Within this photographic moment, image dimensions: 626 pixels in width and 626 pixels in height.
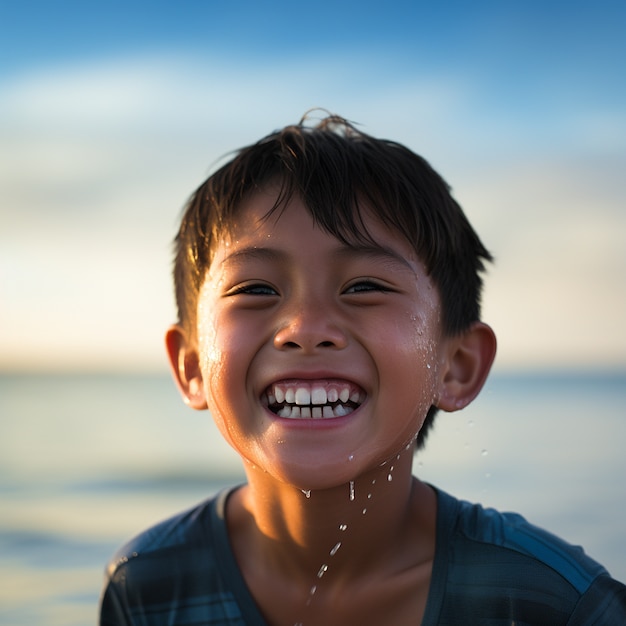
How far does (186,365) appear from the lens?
3619mm

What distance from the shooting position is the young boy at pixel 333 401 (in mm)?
2998

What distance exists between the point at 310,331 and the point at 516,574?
1.16m

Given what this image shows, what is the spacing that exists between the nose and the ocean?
116 cm

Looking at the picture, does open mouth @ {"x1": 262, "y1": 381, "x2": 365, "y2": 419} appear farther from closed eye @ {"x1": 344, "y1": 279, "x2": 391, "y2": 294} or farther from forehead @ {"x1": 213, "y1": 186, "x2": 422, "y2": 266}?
forehead @ {"x1": 213, "y1": 186, "x2": 422, "y2": 266}

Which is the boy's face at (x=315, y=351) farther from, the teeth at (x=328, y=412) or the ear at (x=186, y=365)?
the ear at (x=186, y=365)

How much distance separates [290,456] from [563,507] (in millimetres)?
4497

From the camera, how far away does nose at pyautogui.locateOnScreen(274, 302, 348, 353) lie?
→ 2.92 m

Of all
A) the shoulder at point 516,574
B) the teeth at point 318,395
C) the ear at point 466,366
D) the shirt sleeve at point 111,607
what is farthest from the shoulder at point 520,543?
the shirt sleeve at point 111,607

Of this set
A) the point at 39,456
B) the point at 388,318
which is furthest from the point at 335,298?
the point at 39,456

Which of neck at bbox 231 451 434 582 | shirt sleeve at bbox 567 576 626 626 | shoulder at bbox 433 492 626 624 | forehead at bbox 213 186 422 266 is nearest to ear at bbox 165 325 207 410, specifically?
neck at bbox 231 451 434 582

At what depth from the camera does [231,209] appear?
3.28 meters

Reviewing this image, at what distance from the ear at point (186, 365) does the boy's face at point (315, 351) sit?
0.37 meters

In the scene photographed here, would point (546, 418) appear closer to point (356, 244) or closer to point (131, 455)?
point (131, 455)

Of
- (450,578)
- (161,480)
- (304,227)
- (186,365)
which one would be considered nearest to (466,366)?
(450,578)
